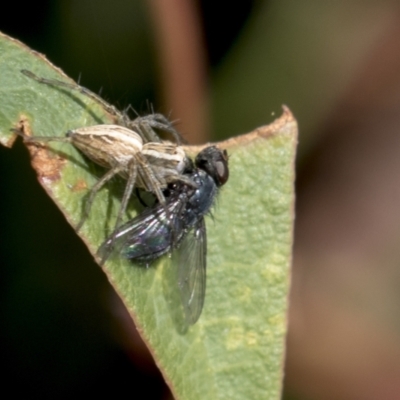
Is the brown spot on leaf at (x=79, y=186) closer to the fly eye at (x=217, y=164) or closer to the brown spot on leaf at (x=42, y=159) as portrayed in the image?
the brown spot on leaf at (x=42, y=159)

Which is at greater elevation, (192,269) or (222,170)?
(222,170)

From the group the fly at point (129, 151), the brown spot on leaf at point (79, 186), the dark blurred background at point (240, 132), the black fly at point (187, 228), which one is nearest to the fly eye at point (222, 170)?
the black fly at point (187, 228)

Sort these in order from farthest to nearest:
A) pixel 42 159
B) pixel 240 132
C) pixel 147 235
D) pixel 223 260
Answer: pixel 240 132 → pixel 223 260 → pixel 147 235 → pixel 42 159

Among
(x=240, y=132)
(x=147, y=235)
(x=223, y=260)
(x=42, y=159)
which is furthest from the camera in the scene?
(x=240, y=132)

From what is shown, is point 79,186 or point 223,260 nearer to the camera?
point 79,186

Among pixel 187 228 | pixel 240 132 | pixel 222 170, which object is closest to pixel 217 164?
pixel 222 170

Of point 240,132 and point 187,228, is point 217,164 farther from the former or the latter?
point 240,132

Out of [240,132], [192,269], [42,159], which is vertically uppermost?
[42,159]
